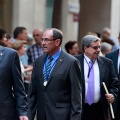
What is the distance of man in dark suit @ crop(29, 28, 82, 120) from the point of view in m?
8.11

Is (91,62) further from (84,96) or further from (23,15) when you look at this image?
(23,15)

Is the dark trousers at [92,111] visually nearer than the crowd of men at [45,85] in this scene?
No

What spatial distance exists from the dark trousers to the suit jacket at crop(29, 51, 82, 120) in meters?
1.46

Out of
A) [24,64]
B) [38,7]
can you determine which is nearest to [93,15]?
[38,7]

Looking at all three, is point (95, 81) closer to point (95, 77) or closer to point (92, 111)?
point (95, 77)

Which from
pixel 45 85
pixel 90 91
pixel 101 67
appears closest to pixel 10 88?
pixel 45 85

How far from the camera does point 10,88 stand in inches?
316

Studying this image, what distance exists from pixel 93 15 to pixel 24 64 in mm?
11749

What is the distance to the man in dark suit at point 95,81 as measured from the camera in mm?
9617

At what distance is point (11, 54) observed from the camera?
8031mm

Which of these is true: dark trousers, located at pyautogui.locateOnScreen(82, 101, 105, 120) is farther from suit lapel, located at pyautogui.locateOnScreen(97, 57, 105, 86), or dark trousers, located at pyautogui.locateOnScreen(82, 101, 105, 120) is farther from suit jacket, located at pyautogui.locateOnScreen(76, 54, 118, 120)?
suit lapel, located at pyautogui.locateOnScreen(97, 57, 105, 86)

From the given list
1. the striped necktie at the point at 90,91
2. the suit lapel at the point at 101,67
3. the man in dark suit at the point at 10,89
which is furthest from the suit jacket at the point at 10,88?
the suit lapel at the point at 101,67

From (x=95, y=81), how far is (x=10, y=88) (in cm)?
202

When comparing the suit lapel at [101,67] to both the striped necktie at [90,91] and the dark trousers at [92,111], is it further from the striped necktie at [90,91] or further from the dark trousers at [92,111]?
the dark trousers at [92,111]
